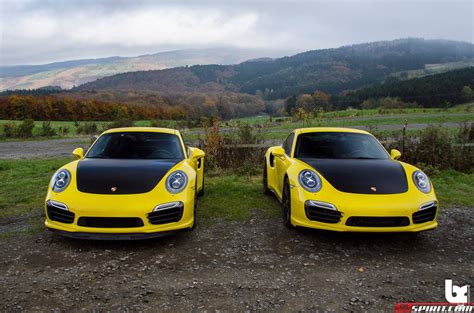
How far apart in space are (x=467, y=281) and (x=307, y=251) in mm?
1629

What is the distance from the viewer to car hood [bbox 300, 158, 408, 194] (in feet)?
15.0

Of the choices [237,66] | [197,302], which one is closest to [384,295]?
[197,302]

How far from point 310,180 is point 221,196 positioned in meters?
2.74

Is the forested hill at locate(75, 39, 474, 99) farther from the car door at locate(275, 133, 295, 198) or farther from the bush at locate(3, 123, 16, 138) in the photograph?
the car door at locate(275, 133, 295, 198)

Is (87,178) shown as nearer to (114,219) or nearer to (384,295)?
(114,219)

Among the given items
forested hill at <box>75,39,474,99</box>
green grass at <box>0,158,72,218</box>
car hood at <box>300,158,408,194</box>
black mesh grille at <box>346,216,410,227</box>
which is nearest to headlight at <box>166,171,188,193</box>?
car hood at <box>300,158,408,194</box>

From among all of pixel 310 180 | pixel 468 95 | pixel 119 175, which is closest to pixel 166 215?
pixel 119 175

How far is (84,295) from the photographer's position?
3311 mm

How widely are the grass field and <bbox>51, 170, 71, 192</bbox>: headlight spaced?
98 cm

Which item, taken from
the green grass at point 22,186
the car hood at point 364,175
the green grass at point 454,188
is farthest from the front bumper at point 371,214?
the green grass at point 22,186

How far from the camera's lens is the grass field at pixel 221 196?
603 centimetres

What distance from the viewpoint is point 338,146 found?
585 centimetres

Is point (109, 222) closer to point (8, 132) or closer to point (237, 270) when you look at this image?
point (237, 270)

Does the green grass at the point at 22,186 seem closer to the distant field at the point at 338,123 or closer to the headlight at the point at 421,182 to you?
the distant field at the point at 338,123
